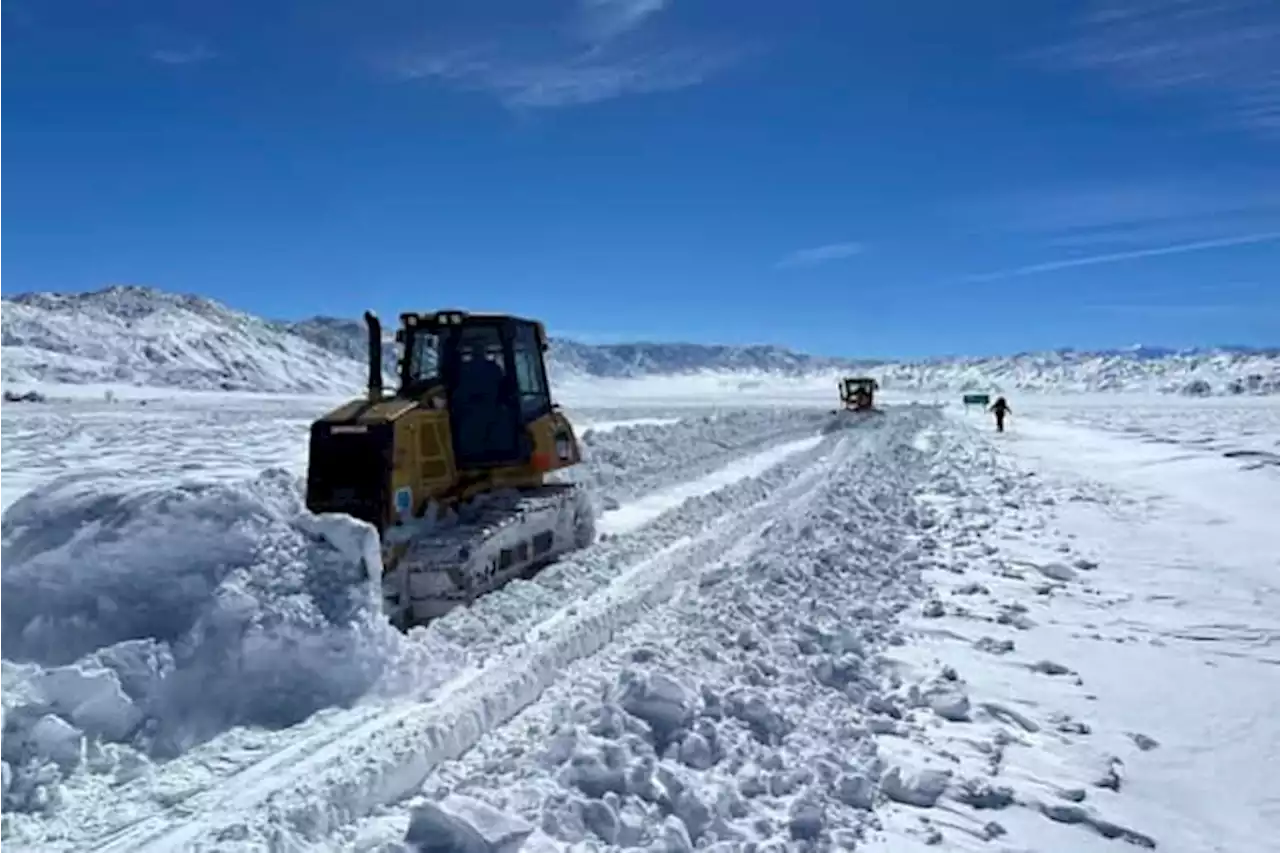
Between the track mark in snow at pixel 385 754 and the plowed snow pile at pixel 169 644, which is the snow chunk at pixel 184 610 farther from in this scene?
the track mark in snow at pixel 385 754

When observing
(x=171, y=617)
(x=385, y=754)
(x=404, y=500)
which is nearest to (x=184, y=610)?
(x=171, y=617)

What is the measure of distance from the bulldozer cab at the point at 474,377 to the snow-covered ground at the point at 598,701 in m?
1.65

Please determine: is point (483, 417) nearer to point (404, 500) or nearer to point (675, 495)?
point (404, 500)

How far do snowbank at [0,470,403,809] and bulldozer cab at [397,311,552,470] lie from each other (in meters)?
3.97

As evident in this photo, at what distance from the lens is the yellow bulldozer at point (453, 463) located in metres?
8.85

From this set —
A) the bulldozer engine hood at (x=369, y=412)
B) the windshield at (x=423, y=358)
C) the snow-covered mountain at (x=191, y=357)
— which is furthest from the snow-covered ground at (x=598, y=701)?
the snow-covered mountain at (x=191, y=357)

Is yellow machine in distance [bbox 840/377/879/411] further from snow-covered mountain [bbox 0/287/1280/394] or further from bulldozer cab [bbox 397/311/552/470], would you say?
snow-covered mountain [bbox 0/287/1280/394]

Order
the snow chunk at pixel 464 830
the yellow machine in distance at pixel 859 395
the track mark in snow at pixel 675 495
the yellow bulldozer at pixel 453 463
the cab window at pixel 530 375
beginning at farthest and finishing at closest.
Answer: the yellow machine in distance at pixel 859 395, the track mark in snow at pixel 675 495, the cab window at pixel 530 375, the yellow bulldozer at pixel 453 463, the snow chunk at pixel 464 830

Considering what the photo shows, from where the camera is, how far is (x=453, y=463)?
10.6m

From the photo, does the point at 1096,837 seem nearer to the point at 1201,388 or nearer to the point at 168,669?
the point at 168,669

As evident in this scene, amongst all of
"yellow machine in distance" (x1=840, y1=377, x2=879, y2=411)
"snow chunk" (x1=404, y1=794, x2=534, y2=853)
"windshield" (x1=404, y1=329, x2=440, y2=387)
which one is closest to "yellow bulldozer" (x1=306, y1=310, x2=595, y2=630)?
"windshield" (x1=404, y1=329, x2=440, y2=387)

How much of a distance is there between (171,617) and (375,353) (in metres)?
4.42

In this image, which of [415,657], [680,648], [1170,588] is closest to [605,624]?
[680,648]

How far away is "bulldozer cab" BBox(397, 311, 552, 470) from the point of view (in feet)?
36.5
